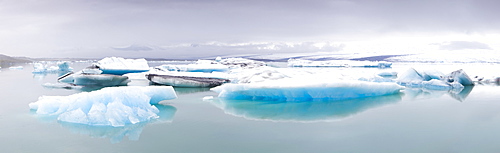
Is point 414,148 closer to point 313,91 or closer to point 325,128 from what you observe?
point 325,128

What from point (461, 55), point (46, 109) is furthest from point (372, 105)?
point (461, 55)

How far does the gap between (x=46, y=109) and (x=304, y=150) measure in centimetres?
356

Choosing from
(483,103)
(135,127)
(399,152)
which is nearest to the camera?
(399,152)

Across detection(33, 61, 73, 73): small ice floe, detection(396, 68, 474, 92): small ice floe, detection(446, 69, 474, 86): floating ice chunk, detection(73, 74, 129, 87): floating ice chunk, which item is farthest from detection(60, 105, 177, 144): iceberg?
detection(33, 61, 73, 73): small ice floe

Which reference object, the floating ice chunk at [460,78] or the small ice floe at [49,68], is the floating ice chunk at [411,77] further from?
the small ice floe at [49,68]

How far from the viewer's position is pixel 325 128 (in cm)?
396

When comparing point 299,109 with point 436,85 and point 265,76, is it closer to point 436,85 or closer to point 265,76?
point 265,76

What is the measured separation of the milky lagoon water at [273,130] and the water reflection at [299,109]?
13 mm

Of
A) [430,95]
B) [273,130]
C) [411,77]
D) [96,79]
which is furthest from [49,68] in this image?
[273,130]

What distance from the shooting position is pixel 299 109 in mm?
5336

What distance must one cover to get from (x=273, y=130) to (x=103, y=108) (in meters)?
1.97

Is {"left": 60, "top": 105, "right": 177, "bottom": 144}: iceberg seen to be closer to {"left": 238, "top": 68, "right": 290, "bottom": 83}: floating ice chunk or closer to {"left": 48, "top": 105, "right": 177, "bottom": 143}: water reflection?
{"left": 48, "top": 105, "right": 177, "bottom": 143}: water reflection

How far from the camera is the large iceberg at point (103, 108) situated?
4039 millimetres

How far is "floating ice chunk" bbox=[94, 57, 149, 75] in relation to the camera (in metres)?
14.4
